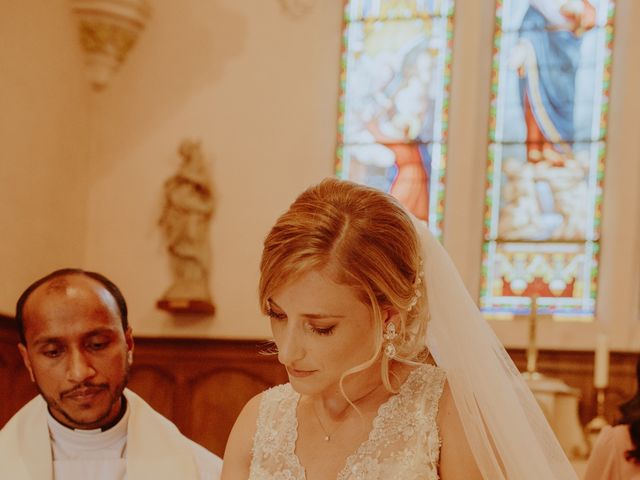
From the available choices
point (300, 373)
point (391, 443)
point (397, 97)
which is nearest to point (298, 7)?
point (397, 97)

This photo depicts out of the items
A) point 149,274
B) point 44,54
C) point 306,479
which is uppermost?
point 44,54

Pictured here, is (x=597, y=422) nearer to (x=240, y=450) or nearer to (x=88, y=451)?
(x=88, y=451)

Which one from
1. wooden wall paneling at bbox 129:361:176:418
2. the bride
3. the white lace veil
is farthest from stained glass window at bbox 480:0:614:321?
the bride

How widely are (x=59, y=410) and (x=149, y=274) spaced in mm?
6580

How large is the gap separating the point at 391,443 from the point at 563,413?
590 cm

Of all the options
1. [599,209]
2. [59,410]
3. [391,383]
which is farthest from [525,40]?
[391,383]

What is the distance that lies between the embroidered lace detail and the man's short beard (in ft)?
3.62

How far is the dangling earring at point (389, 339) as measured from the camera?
118 inches

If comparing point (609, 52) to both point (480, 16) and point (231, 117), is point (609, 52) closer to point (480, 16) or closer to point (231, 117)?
point (480, 16)

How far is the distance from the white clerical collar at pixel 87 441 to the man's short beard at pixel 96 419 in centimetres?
3

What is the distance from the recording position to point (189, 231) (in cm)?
1060

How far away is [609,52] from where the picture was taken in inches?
408

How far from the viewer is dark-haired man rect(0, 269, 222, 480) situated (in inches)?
162

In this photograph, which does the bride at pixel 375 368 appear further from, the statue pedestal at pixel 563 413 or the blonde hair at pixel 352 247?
the statue pedestal at pixel 563 413
